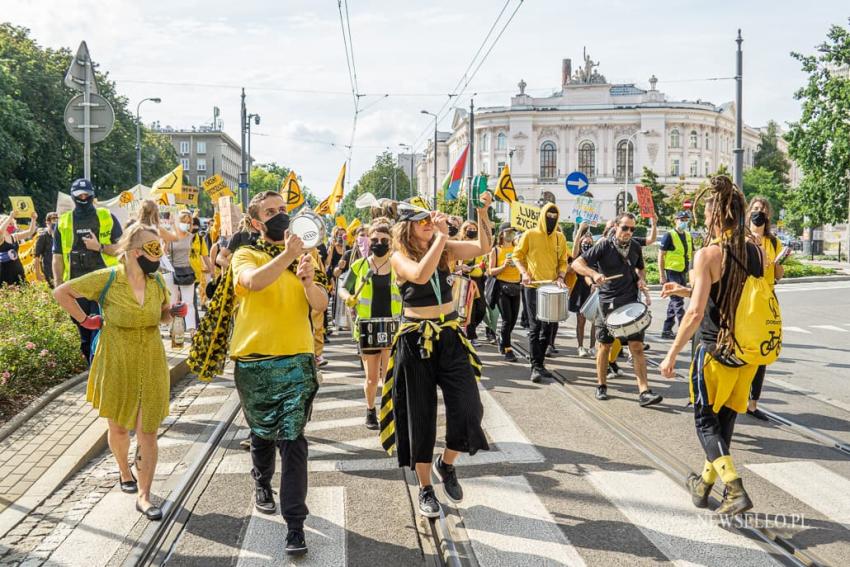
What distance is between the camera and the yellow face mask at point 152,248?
5.10 m

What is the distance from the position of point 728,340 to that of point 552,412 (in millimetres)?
2984

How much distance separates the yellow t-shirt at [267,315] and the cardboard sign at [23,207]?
49.5 ft

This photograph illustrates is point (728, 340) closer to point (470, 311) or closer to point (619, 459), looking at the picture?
point (619, 459)

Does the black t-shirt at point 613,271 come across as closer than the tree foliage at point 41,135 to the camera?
Yes

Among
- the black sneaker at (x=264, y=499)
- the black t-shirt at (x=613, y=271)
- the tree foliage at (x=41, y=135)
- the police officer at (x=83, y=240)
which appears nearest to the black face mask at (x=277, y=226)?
the black sneaker at (x=264, y=499)

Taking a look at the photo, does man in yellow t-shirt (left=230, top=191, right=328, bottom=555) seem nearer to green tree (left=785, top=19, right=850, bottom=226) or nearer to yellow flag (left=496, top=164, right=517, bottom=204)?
yellow flag (left=496, top=164, right=517, bottom=204)

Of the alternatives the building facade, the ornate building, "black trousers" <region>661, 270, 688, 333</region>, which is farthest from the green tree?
the building facade

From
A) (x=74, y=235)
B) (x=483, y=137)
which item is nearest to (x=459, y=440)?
(x=74, y=235)

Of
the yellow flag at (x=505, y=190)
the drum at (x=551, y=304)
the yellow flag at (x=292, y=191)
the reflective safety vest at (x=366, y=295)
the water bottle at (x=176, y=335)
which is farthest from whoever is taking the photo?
the yellow flag at (x=292, y=191)

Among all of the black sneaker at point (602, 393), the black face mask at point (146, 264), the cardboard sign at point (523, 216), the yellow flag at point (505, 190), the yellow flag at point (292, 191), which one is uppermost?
the yellow flag at point (292, 191)

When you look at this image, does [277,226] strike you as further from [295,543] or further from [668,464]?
[668,464]

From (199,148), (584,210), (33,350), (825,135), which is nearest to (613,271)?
(33,350)

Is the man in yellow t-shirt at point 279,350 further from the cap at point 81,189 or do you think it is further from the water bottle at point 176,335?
the water bottle at point 176,335

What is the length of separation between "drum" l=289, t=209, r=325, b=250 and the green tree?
40.5 m
